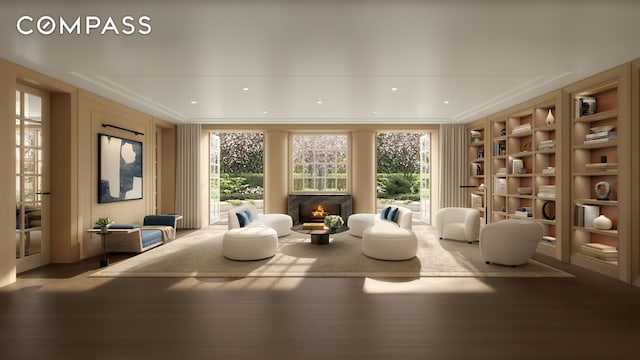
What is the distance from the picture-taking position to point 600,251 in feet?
14.6

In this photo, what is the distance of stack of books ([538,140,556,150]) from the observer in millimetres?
5458

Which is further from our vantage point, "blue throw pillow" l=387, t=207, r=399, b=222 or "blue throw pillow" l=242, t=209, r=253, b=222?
"blue throw pillow" l=387, t=207, r=399, b=222

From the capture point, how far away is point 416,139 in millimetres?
14922

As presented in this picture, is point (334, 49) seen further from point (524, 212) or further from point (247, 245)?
point (524, 212)

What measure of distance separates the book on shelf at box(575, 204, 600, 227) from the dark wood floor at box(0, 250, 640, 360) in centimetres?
95

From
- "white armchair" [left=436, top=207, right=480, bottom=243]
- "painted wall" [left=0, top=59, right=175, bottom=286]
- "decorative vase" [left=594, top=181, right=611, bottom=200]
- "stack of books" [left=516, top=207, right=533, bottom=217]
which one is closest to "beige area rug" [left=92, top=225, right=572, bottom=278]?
"white armchair" [left=436, top=207, right=480, bottom=243]

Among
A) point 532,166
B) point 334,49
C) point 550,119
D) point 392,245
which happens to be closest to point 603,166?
point 550,119

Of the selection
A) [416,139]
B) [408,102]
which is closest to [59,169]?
[408,102]

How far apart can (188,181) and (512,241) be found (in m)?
7.29

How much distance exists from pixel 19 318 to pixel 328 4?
4.04 metres

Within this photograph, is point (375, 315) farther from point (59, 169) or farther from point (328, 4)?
point (59, 169)

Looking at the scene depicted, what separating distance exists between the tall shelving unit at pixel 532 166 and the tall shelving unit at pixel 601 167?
0.61ft

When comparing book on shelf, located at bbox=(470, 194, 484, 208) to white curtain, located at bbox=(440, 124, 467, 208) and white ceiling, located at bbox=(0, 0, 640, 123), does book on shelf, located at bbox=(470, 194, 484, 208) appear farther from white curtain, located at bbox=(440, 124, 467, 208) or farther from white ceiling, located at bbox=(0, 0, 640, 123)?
white ceiling, located at bbox=(0, 0, 640, 123)

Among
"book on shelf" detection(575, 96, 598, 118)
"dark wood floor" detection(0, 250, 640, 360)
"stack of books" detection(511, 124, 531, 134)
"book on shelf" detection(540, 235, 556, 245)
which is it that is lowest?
"dark wood floor" detection(0, 250, 640, 360)
